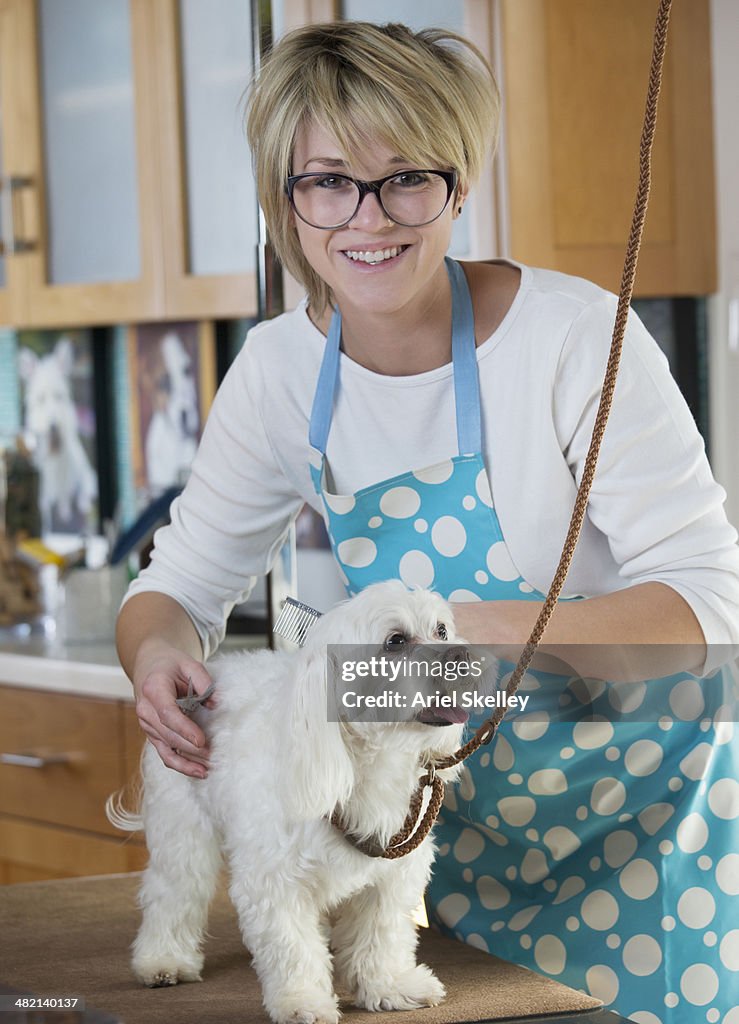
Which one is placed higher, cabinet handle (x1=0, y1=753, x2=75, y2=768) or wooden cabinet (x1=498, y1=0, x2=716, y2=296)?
wooden cabinet (x1=498, y1=0, x2=716, y2=296)

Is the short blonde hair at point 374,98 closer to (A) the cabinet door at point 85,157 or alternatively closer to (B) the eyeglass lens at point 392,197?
(B) the eyeglass lens at point 392,197

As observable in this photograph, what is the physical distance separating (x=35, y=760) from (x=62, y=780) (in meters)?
0.07

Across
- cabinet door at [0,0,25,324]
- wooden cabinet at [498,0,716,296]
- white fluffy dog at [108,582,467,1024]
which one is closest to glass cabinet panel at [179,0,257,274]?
cabinet door at [0,0,25,324]

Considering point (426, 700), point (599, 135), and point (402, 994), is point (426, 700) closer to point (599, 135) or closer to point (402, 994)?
point (402, 994)

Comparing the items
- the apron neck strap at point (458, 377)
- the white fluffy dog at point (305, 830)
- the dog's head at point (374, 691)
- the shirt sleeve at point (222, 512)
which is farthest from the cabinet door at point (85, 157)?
the dog's head at point (374, 691)

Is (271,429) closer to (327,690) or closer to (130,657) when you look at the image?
(130,657)

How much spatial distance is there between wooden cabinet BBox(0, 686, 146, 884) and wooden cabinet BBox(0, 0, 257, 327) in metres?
0.84

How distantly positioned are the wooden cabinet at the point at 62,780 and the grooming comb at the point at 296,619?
4.65ft

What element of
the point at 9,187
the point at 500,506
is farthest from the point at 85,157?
the point at 500,506

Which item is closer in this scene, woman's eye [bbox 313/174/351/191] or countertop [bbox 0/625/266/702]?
woman's eye [bbox 313/174/351/191]

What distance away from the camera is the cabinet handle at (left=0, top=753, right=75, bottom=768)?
2590 mm

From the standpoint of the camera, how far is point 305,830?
3.21 feet

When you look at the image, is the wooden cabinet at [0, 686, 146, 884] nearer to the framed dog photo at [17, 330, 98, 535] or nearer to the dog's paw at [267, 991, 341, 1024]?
the framed dog photo at [17, 330, 98, 535]

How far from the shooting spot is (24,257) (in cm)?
297
